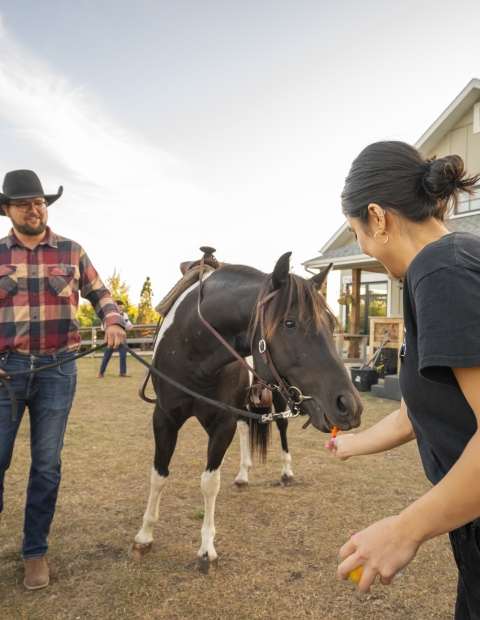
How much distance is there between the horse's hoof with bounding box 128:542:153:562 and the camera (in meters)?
2.95

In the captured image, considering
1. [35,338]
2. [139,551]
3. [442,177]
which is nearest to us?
[442,177]

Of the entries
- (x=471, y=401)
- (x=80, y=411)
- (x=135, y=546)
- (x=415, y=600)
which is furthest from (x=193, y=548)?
(x=80, y=411)

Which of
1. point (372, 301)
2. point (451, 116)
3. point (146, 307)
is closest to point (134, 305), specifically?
point (146, 307)

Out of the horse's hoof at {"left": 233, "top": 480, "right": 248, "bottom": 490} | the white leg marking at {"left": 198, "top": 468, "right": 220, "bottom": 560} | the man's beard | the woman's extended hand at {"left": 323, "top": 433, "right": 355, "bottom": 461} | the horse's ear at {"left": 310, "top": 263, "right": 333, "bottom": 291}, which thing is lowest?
the horse's hoof at {"left": 233, "top": 480, "right": 248, "bottom": 490}

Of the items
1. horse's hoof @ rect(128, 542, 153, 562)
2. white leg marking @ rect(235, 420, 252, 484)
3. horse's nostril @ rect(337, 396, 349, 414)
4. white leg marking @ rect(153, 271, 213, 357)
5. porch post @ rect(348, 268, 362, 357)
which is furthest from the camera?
porch post @ rect(348, 268, 362, 357)

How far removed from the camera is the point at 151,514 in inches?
122

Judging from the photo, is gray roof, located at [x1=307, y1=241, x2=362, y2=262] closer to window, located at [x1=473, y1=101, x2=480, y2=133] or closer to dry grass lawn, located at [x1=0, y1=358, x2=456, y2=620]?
window, located at [x1=473, y1=101, x2=480, y2=133]

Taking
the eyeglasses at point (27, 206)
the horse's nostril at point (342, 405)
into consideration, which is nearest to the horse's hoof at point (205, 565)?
the horse's nostril at point (342, 405)

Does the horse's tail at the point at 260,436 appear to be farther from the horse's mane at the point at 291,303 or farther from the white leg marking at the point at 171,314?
the horse's mane at the point at 291,303

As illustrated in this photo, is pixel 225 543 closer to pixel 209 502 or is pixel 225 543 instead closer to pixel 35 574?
pixel 209 502

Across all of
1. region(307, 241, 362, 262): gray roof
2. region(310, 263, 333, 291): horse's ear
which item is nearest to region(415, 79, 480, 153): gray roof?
region(307, 241, 362, 262): gray roof

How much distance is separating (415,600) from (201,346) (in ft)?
6.52

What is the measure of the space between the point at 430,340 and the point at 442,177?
480 mm

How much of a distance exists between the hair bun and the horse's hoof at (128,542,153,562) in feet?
9.71
